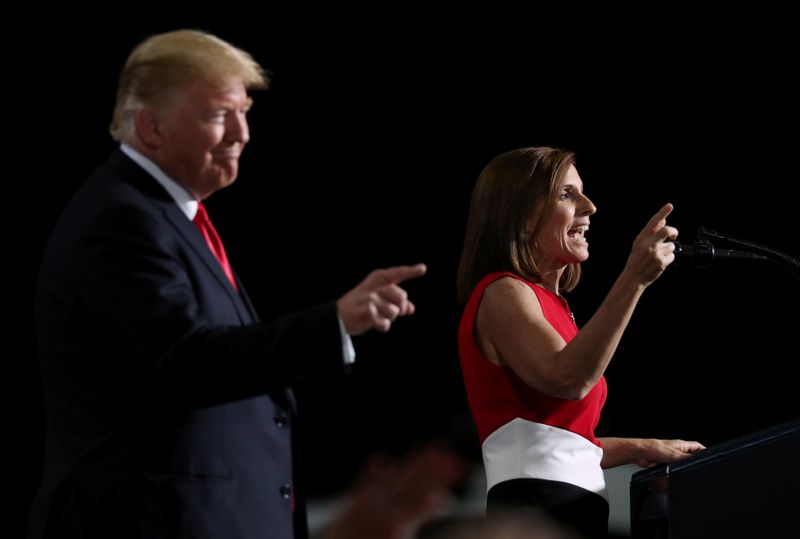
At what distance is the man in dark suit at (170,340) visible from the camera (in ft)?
3.49

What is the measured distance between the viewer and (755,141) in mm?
3160

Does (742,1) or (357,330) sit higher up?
(742,1)

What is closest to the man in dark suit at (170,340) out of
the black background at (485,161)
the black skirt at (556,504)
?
the black skirt at (556,504)

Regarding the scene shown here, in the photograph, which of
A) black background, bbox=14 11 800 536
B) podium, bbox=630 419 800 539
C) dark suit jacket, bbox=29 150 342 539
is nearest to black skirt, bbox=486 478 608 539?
podium, bbox=630 419 800 539

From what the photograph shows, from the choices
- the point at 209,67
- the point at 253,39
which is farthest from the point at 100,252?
the point at 253,39

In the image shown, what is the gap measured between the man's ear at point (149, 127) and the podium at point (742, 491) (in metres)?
0.86

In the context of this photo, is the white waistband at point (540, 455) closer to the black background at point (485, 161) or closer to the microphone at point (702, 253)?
the microphone at point (702, 253)

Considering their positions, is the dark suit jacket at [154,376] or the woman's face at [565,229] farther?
the woman's face at [565,229]

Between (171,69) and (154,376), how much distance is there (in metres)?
0.38

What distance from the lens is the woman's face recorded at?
1.82 metres

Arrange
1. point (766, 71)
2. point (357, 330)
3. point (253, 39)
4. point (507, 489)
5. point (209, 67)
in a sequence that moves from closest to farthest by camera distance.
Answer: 1. point (357, 330)
2. point (209, 67)
3. point (507, 489)
4. point (253, 39)
5. point (766, 71)

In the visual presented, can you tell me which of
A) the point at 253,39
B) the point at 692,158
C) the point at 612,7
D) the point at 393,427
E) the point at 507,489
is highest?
the point at 612,7

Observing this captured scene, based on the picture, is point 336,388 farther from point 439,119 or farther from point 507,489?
point 507,489

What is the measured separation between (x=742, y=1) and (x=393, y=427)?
170 centimetres
